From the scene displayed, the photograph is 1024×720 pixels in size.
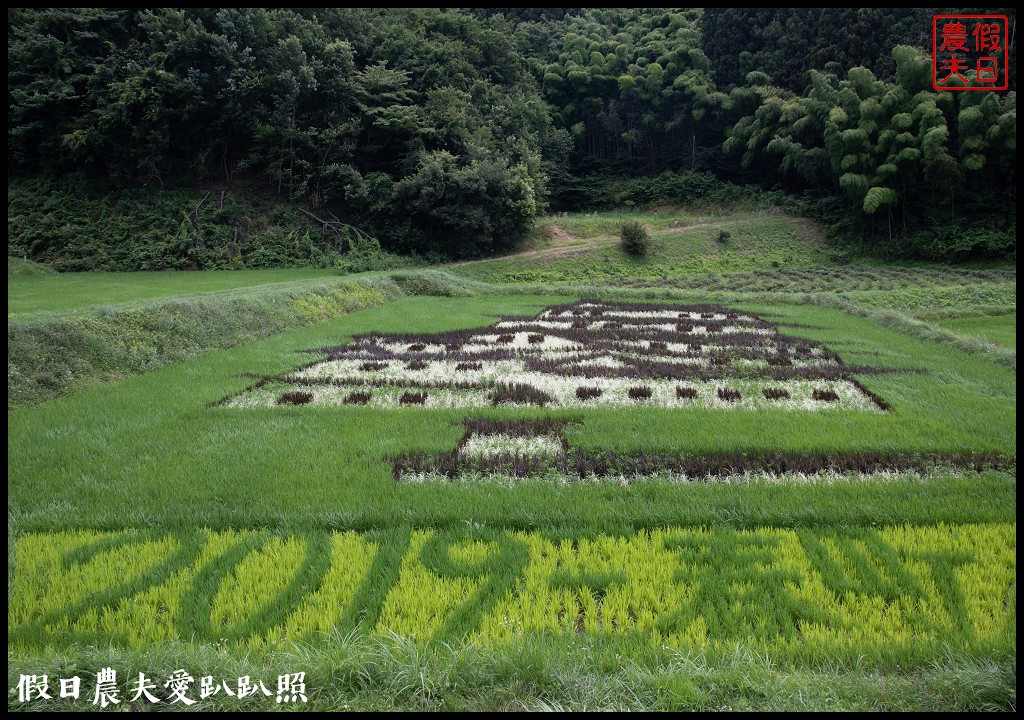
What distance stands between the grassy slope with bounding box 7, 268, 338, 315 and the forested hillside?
9.69 ft

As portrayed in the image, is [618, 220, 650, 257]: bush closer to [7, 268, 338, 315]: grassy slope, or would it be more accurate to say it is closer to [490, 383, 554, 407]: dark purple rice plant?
[7, 268, 338, 315]: grassy slope


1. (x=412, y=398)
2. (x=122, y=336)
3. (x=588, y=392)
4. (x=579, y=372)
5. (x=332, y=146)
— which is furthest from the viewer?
(x=332, y=146)

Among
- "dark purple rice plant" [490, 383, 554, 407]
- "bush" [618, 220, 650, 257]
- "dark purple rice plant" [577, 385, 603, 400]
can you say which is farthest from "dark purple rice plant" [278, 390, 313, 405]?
"bush" [618, 220, 650, 257]

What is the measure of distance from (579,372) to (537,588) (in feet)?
21.2

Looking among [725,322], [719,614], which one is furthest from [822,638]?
[725,322]

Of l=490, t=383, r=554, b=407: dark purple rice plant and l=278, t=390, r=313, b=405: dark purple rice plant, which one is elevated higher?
l=278, t=390, r=313, b=405: dark purple rice plant

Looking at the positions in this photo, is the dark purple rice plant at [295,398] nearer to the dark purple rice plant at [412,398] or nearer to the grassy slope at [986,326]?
the dark purple rice plant at [412,398]

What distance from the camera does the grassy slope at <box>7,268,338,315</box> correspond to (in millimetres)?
14773

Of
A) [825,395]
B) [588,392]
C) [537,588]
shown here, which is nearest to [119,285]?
[588,392]

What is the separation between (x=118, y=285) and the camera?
20.1 m

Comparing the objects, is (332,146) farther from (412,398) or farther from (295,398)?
(412,398)

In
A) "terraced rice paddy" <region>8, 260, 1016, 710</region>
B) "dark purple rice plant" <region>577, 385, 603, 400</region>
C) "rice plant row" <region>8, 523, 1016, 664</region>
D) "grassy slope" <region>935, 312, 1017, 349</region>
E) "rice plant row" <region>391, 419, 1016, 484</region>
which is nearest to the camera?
"terraced rice paddy" <region>8, 260, 1016, 710</region>

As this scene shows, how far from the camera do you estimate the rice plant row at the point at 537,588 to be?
300 cm

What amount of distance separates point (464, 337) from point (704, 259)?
994 inches
